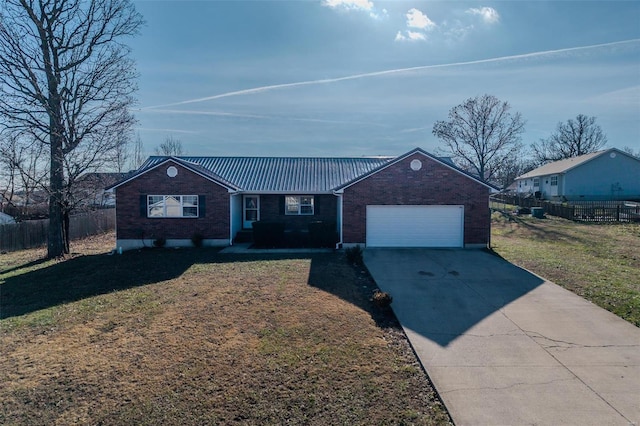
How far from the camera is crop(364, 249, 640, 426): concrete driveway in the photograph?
13.4ft

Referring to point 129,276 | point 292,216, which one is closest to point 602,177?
point 292,216

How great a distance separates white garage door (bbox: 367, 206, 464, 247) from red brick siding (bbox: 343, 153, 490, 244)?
30 cm

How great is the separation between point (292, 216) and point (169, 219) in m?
6.12

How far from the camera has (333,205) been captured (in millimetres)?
18766

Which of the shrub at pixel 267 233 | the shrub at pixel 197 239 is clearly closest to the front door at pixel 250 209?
the shrub at pixel 267 233

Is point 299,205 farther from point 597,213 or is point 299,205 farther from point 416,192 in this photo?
point 597,213

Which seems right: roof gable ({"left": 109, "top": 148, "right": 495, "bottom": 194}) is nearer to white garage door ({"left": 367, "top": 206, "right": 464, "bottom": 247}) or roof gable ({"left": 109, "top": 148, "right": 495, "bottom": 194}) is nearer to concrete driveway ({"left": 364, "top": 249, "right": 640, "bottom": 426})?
white garage door ({"left": 367, "top": 206, "right": 464, "bottom": 247})

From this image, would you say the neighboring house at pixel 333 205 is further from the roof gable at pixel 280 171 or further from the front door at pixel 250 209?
the front door at pixel 250 209

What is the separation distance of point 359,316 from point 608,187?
45.5 metres

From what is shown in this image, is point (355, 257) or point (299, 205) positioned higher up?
point (299, 205)

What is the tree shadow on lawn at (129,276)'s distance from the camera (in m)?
8.52

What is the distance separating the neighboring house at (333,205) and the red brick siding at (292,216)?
0.05m

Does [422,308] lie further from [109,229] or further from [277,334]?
[109,229]

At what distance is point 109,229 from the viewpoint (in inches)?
958
